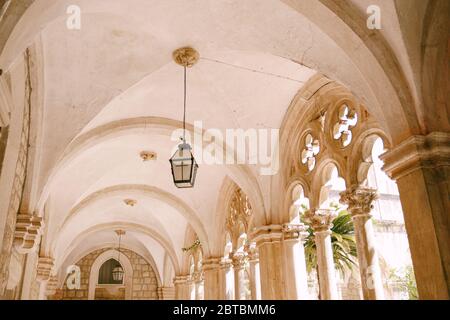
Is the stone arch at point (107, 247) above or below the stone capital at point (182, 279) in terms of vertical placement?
above

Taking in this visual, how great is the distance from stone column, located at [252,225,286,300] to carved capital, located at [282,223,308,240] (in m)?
0.10

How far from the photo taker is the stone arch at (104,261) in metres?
15.8

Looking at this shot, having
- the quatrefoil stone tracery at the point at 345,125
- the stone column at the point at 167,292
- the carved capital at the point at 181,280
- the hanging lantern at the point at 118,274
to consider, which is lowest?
the carved capital at the point at 181,280

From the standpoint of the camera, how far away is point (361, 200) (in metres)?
4.44

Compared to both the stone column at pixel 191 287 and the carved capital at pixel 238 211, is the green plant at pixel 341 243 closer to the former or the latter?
the carved capital at pixel 238 211

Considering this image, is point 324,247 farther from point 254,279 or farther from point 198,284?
point 198,284

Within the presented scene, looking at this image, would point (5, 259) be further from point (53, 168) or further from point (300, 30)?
point (300, 30)

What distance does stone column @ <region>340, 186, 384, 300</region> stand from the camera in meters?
4.21

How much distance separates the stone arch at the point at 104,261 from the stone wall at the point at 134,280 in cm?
11

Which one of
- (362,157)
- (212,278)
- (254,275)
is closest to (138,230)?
(212,278)

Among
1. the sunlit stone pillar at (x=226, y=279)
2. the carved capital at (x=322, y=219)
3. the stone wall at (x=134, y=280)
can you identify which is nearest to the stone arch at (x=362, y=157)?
the carved capital at (x=322, y=219)

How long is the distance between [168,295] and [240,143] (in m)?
10.1

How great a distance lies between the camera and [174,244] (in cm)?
1200
